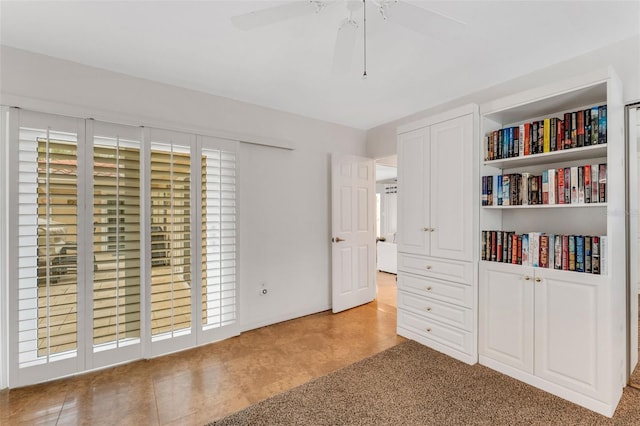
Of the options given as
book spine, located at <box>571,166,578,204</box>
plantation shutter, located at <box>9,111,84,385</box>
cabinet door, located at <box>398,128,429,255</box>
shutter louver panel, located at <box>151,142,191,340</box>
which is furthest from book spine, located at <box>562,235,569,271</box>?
plantation shutter, located at <box>9,111,84,385</box>

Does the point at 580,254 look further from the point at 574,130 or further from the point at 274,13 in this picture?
the point at 274,13

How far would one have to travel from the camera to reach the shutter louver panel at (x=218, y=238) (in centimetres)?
282

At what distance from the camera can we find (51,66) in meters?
2.21

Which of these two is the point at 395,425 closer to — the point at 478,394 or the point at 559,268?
the point at 478,394

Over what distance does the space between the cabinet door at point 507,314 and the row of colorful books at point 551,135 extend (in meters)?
0.91

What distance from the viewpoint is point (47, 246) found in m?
2.15

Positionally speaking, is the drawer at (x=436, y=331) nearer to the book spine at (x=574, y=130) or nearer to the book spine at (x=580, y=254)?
the book spine at (x=580, y=254)

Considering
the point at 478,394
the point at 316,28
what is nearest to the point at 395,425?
the point at 478,394

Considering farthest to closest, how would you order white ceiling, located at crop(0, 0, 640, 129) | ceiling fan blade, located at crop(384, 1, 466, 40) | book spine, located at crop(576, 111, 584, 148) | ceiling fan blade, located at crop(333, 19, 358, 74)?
book spine, located at crop(576, 111, 584, 148) → white ceiling, located at crop(0, 0, 640, 129) → ceiling fan blade, located at crop(333, 19, 358, 74) → ceiling fan blade, located at crop(384, 1, 466, 40)

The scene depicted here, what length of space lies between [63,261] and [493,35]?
3600 mm

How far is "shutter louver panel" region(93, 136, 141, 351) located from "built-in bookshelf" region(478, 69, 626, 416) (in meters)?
2.99

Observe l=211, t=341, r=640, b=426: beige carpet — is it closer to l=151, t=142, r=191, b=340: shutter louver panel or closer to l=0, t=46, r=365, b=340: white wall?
l=151, t=142, r=191, b=340: shutter louver panel

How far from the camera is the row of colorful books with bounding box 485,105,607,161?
1871 millimetres

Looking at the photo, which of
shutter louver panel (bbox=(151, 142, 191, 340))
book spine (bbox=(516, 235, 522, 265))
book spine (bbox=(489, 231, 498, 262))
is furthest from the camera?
shutter louver panel (bbox=(151, 142, 191, 340))
